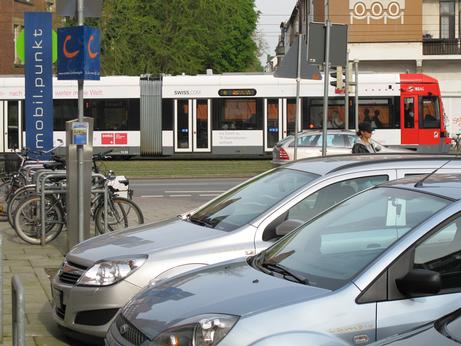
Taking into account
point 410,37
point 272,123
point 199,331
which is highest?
point 410,37

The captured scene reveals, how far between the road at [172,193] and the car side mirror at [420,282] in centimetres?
1042

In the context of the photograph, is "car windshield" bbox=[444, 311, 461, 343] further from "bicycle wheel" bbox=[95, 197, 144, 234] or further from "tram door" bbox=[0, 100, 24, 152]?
"tram door" bbox=[0, 100, 24, 152]

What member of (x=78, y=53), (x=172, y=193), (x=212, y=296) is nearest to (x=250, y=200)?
(x=212, y=296)

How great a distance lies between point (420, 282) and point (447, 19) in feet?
158

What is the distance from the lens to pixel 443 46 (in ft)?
159

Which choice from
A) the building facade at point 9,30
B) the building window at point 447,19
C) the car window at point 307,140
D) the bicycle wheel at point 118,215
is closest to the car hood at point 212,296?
the bicycle wheel at point 118,215

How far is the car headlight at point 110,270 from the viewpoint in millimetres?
→ 5992

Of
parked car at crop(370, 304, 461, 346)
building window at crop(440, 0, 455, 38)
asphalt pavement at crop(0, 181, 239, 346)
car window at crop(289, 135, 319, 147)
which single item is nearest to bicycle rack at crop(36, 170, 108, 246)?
asphalt pavement at crop(0, 181, 239, 346)

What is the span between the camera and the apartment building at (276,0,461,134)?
47969 mm

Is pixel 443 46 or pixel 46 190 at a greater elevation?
pixel 443 46

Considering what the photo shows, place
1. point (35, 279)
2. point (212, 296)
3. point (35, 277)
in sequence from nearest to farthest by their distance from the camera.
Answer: point (212, 296) → point (35, 279) → point (35, 277)

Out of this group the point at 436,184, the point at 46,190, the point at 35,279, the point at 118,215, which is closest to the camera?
the point at 436,184

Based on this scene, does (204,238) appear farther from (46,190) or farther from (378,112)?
(378,112)

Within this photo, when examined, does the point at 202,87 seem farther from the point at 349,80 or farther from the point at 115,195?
the point at 115,195
